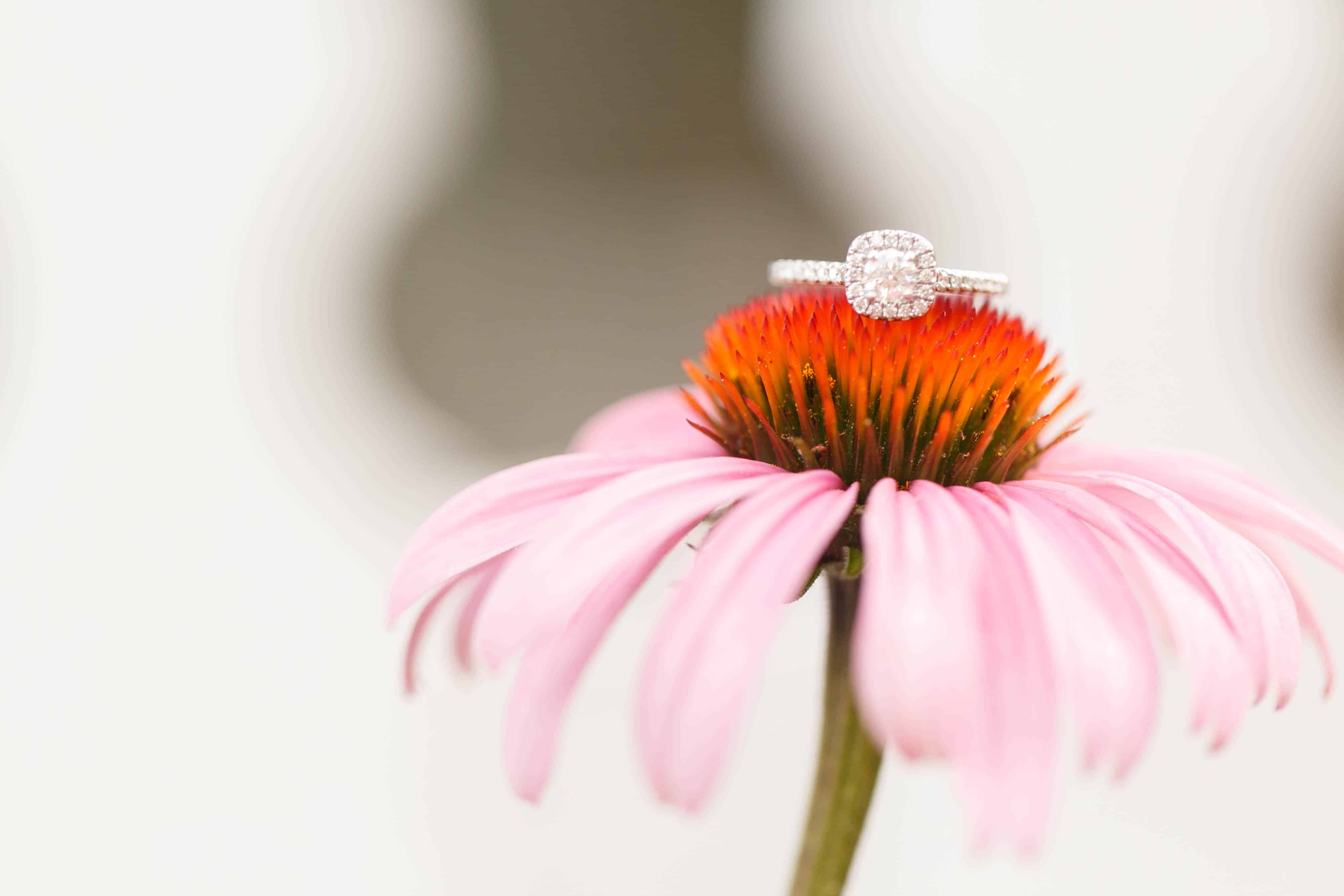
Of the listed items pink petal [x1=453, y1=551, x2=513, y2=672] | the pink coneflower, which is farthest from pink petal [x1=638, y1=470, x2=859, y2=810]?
pink petal [x1=453, y1=551, x2=513, y2=672]

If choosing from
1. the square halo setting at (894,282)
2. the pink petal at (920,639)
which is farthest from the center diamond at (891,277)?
the pink petal at (920,639)

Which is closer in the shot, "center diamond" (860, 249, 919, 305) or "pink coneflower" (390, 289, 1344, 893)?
"pink coneflower" (390, 289, 1344, 893)

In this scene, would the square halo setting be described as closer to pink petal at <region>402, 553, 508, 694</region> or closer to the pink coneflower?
the pink coneflower

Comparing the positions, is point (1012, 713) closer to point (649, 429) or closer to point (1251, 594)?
point (1251, 594)

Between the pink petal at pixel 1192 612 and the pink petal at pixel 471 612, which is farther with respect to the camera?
the pink petal at pixel 471 612

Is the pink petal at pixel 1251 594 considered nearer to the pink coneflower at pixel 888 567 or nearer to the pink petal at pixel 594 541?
the pink coneflower at pixel 888 567

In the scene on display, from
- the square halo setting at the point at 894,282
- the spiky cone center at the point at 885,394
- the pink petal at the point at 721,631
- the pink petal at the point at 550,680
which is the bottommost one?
the pink petal at the point at 550,680
